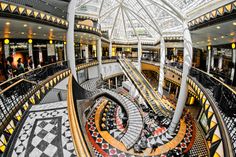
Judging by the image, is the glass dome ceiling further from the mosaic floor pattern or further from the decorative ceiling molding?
the mosaic floor pattern

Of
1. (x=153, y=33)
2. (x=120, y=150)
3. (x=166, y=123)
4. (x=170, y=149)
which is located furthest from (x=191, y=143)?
(x=153, y=33)

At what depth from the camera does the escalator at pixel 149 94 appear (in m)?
17.4

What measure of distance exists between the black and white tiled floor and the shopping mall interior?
0.03 metres

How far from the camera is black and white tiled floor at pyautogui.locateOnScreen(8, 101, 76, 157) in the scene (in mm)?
4301

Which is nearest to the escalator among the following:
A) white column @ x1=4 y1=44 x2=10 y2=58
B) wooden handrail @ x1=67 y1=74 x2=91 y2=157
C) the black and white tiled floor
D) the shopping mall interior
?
the shopping mall interior

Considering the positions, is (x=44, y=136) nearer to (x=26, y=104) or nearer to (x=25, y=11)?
(x=26, y=104)

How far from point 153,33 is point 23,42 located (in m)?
23.1

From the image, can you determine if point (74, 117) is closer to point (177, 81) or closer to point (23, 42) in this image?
point (23, 42)

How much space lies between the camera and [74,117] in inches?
104

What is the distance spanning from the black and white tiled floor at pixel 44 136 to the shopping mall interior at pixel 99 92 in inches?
1.3

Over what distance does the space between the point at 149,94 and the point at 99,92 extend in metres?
7.87

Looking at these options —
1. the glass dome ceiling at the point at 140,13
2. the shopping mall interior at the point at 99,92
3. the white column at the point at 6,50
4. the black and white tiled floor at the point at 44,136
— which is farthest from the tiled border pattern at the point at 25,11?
the glass dome ceiling at the point at 140,13

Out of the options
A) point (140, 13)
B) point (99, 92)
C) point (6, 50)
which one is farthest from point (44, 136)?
point (140, 13)

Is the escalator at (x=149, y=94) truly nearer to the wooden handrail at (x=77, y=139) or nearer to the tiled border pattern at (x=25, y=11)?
the tiled border pattern at (x=25, y=11)
